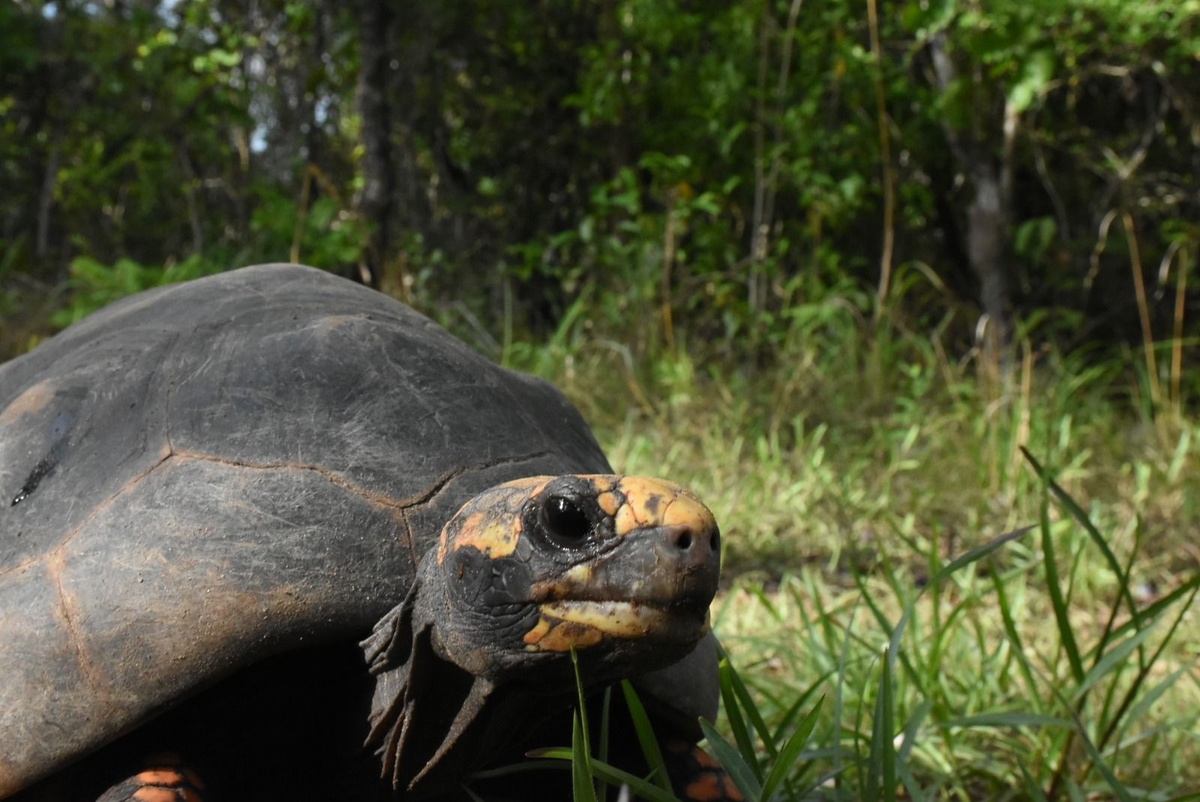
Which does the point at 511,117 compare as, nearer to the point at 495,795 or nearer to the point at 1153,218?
the point at 1153,218

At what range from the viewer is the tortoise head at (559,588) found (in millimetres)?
1281

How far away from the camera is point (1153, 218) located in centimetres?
697

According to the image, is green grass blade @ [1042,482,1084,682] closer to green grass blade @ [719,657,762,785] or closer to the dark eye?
green grass blade @ [719,657,762,785]

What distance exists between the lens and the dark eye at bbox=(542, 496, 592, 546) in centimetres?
131

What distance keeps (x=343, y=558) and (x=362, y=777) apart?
307 millimetres

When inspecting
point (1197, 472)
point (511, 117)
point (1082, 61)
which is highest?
point (1082, 61)

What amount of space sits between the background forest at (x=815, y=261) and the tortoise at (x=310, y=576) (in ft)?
1.42

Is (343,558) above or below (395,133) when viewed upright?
above

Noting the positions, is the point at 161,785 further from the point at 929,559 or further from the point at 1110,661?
the point at 929,559

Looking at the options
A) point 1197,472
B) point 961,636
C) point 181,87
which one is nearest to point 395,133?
point 181,87

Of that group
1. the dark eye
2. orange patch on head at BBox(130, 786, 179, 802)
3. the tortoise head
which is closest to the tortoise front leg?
orange patch on head at BBox(130, 786, 179, 802)

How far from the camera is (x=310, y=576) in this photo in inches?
58.6

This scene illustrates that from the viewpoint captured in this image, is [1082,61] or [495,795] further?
[1082,61]

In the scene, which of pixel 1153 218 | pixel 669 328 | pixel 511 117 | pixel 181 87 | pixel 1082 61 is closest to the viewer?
pixel 669 328
